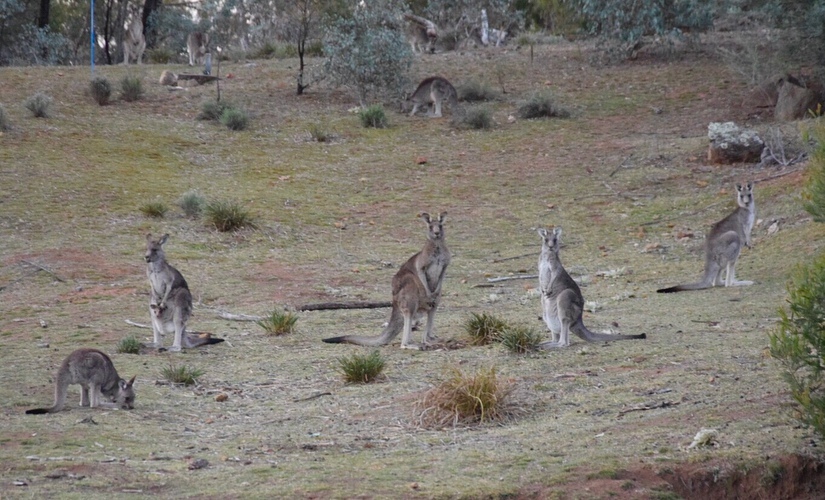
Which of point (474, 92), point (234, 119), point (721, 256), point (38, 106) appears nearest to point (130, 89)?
point (38, 106)

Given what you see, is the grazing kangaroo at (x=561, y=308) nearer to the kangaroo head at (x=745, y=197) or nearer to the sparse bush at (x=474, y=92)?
the kangaroo head at (x=745, y=197)

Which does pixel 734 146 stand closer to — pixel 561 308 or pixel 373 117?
pixel 373 117

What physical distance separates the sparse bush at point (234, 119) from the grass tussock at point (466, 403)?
17.4 m

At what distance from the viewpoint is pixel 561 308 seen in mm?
10656

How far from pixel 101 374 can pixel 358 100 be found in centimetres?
1950

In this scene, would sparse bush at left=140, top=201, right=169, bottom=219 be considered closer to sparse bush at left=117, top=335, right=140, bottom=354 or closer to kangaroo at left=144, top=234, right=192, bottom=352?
kangaroo at left=144, top=234, right=192, bottom=352

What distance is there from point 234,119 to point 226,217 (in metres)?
6.94

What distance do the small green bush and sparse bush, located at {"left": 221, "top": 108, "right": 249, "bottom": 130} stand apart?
9.23 ft

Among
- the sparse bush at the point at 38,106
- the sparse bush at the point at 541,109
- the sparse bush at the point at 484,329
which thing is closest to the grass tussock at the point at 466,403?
the sparse bush at the point at 484,329

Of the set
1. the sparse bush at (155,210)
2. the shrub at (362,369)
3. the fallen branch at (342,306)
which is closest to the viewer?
the shrub at (362,369)

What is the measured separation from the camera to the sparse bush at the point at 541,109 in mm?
25891

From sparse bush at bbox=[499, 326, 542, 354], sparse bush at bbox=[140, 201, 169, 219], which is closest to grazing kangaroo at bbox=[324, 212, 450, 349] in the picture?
sparse bush at bbox=[499, 326, 542, 354]

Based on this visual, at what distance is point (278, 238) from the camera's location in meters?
18.4

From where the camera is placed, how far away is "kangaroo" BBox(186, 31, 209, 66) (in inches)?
1239
